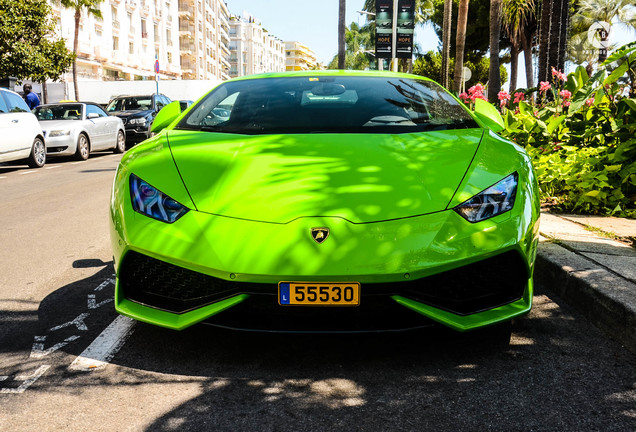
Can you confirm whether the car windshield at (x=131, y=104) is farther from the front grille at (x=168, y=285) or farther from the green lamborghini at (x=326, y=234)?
the front grille at (x=168, y=285)

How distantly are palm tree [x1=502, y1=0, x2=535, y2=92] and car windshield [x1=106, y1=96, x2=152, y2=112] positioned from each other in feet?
67.2

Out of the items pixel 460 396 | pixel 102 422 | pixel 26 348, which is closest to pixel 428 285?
pixel 460 396

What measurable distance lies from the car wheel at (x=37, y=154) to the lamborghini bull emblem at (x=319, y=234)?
1239 centimetres

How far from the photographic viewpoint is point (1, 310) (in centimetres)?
376

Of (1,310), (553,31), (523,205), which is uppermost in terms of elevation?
(553,31)

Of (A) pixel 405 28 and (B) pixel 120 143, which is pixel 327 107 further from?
(A) pixel 405 28

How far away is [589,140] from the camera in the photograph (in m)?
7.44

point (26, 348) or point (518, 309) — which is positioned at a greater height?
point (518, 309)

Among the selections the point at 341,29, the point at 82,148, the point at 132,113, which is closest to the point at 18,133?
the point at 82,148

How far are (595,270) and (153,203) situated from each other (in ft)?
8.27

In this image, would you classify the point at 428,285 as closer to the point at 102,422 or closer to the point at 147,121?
the point at 102,422

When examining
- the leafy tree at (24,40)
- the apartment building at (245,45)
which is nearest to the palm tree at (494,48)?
the leafy tree at (24,40)

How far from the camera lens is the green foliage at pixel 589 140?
19.9 ft

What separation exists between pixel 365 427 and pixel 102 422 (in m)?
0.93
